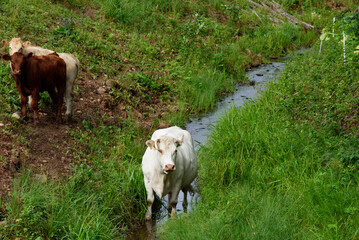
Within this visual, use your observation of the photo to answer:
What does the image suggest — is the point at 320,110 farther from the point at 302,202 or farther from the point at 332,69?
the point at 302,202

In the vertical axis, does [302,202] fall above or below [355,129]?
below

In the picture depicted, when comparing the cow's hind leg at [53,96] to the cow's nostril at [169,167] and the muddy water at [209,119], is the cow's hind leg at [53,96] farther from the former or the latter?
the cow's nostril at [169,167]

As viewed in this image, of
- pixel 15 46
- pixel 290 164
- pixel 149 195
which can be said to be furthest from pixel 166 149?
pixel 15 46

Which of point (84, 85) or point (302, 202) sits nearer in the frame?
point (302, 202)

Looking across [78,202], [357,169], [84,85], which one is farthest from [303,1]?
[78,202]

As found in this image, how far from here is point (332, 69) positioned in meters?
9.02

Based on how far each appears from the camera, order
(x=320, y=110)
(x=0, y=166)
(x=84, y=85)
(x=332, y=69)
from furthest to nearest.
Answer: (x=84, y=85) → (x=332, y=69) → (x=320, y=110) → (x=0, y=166)

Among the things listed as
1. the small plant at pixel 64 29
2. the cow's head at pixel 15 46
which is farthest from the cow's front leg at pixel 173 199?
the small plant at pixel 64 29

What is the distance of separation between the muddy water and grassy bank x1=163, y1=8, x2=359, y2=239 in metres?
0.52

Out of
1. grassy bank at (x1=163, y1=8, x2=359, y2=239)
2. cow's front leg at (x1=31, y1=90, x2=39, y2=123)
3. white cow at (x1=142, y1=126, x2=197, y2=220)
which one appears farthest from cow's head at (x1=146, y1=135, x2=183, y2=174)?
cow's front leg at (x1=31, y1=90, x2=39, y2=123)

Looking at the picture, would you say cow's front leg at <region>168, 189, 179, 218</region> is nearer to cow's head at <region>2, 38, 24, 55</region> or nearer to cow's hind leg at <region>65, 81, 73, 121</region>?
cow's hind leg at <region>65, 81, 73, 121</region>

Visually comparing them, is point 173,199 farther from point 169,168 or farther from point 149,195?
point 169,168

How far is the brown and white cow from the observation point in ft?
24.4

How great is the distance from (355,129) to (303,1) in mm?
12647
